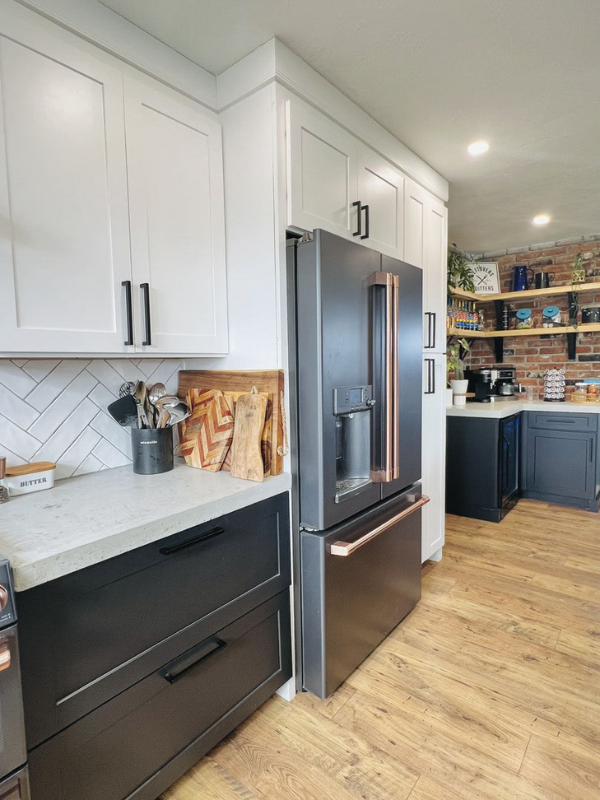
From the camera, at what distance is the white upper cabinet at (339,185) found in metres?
1.59

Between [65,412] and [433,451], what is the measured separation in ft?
6.44

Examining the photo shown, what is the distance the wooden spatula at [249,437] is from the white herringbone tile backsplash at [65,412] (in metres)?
0.48

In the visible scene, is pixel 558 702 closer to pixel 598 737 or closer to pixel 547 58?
pixel 598 737

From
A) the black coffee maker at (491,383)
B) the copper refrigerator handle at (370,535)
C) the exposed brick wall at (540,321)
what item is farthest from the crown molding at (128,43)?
the exposed brick wall at (540,321)

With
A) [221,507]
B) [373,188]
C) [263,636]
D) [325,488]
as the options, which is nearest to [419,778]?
[263,636]

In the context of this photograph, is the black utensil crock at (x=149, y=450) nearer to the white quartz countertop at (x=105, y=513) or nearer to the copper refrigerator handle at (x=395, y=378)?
the white quartz countertop at (x=105, y=513)

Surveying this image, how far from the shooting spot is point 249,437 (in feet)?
5.12

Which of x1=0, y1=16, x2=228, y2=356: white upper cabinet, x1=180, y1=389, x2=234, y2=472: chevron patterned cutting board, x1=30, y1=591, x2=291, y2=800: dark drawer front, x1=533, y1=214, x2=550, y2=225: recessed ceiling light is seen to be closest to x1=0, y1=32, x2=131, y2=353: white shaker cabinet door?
x1=0, y1=16, x2=228, y2=356: white upper cabinet

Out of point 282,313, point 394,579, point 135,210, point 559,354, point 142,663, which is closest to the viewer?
point 142,663

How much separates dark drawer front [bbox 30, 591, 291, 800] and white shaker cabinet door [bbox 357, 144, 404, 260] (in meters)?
1.61

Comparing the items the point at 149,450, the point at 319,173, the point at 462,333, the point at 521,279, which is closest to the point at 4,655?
the point at 149,450

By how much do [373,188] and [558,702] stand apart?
2256 millimetres

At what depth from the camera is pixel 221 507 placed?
1327mm

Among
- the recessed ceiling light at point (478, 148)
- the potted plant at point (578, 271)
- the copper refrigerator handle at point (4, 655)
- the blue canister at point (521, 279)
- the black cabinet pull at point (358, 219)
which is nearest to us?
the copper refrigerator handle at point (4, 655)
